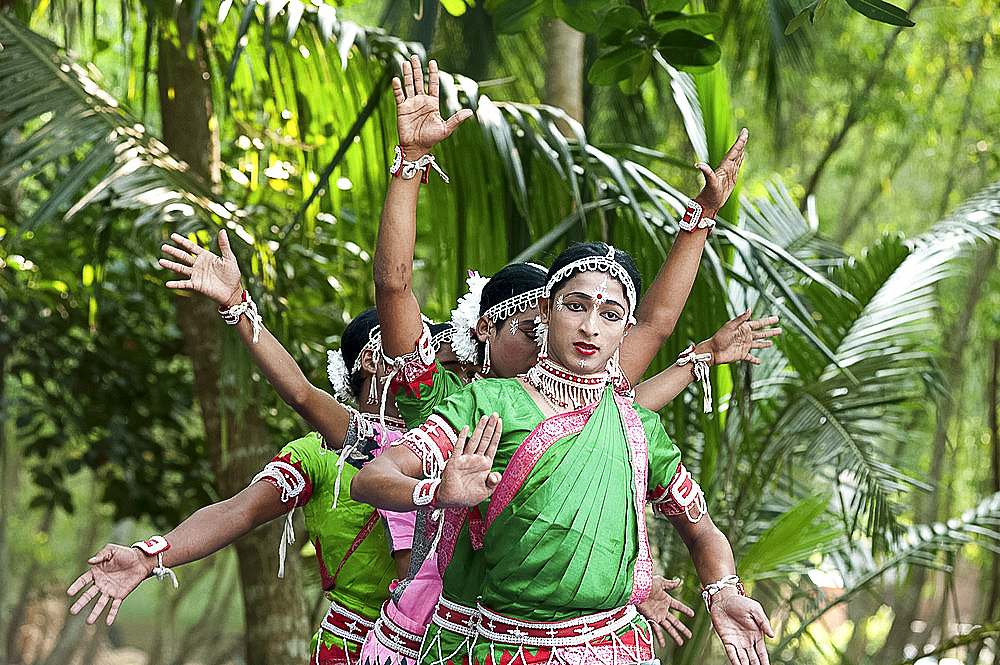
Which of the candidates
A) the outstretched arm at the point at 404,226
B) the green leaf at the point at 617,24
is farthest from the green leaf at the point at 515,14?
the outstretched arm at the point at 404,226

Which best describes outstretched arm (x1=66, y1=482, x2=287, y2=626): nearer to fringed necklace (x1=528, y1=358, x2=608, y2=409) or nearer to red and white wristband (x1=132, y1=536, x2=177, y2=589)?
Result: red and white wristband (x1=132, y1=536, x2=177, y2=589)

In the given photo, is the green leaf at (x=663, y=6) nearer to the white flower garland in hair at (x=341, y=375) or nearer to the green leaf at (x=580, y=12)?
the green leaf at (x=580, y=12)

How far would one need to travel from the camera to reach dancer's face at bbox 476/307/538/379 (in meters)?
2.10

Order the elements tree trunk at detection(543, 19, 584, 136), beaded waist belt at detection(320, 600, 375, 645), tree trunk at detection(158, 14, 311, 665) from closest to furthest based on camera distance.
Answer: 1. beaded waist belt at detection(320, 600, 375, 645)
2. tree trunk at detection(543, 19, 584, 136)
3. tree trunk at detection(158, 14, 311, 665)

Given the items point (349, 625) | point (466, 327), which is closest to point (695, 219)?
point (466, 327)

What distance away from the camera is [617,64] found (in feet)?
7.64

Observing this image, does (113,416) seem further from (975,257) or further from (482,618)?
(975,257)

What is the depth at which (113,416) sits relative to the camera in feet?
16.5

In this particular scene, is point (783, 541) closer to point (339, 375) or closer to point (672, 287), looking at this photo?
point (672, 287)

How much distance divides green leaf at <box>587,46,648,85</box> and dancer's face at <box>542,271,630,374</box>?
2.07 feet

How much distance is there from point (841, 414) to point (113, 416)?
10.7 ft

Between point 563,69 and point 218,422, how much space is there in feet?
6.24

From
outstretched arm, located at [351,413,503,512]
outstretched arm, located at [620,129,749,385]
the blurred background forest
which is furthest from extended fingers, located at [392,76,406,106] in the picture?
outstretched arm, located at [620,129,749,385]

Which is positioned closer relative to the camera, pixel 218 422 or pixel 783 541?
pixel 783 541
